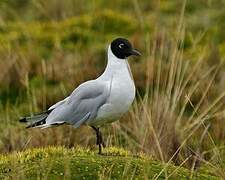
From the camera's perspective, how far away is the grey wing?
587cm

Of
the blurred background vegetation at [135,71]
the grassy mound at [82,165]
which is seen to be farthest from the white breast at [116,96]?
the blurred background vegetation at [135,71]

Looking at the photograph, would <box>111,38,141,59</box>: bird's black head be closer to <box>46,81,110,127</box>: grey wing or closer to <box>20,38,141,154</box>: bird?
<box>20,38,141,154</box>: bird

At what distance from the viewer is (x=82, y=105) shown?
19.9ft

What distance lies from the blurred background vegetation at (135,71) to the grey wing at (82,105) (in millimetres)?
616

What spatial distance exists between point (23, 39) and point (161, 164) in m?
7.65

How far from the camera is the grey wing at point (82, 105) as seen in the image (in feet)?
19.2

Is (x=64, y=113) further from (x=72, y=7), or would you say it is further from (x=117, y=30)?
(x=72, y=7)

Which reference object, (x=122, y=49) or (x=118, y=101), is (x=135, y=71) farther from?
(x=118, y=101)

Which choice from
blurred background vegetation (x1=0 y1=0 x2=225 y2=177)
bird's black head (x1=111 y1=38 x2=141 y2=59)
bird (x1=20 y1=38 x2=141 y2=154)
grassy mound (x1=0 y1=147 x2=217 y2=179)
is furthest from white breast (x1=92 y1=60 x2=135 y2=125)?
blurred background vegetation (x1=0 y1=0 x2=225 y2=177)

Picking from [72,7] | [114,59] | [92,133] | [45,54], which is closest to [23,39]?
[45,54]

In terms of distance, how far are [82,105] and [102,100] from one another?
0.26 m

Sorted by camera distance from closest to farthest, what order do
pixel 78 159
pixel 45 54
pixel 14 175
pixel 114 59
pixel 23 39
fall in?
1. pixel 14 175
2. pixel 78 159
3. pixel 114 59
4. pixel 45 54
5. pixel 23 39

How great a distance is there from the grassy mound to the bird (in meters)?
0.20

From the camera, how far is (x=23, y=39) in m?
13.2
